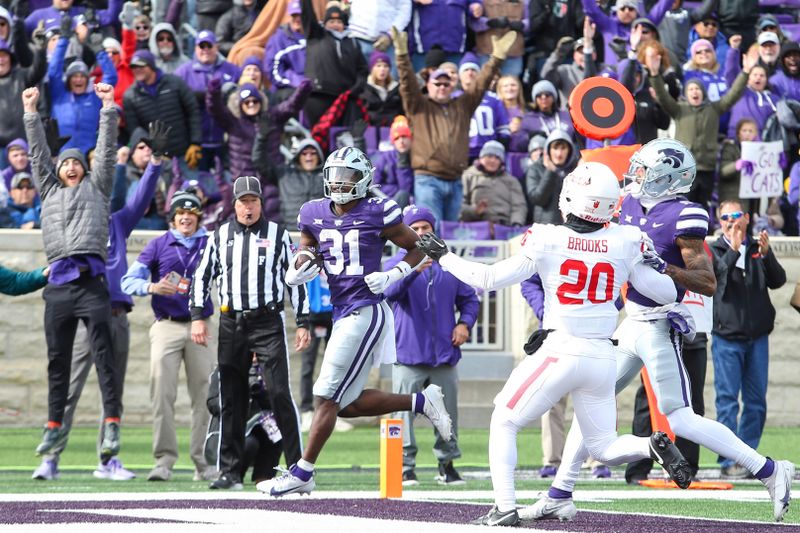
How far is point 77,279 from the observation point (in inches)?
423

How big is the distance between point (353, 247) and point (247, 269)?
4.21 feet

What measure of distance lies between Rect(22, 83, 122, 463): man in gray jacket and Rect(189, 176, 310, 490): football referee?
0.97 meters

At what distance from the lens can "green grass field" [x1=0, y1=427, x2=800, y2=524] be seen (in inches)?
343

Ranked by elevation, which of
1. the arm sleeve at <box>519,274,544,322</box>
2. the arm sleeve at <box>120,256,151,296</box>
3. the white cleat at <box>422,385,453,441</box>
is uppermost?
the arm sleeve at <box>120,256,151,296</box>

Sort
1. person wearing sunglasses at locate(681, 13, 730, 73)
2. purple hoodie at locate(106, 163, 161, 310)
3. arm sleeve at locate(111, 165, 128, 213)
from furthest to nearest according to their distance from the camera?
person wearing sunglasses at locate(681, 13, 730, 73) < arm sleeve at locate(111, 165, 128, 213) < purple hoodie at locate(106, 163, 161, 310)

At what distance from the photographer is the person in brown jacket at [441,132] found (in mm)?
14969

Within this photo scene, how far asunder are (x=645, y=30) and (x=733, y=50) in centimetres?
148

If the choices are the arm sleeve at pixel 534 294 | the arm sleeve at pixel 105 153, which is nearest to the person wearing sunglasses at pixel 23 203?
the arm sleeve at pixel 105 153

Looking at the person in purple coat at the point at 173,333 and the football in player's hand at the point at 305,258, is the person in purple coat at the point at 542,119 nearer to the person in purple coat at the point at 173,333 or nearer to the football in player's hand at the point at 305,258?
the person in purple coat at the point at 173,333

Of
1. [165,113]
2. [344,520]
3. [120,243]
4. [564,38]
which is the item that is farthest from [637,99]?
[344,520]

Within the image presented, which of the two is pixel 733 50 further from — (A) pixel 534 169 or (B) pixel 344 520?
(B) pixel 344 520

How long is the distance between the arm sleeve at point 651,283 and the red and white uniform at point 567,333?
0.66ft

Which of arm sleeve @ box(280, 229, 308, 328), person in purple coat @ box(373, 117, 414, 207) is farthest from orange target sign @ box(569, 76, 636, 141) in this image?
person in purple coat @ box(373, 117, 414, 207)

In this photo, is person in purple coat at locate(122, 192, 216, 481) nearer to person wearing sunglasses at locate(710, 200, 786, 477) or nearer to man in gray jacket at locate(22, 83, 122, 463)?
man in gray jacket at locate(22, 83, 122, 463)
